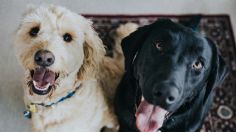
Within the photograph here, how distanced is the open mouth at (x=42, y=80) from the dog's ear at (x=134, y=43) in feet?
0.86

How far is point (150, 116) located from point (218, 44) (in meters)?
0.91

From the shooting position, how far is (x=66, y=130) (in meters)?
1.55

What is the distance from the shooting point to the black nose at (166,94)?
47.2 inches

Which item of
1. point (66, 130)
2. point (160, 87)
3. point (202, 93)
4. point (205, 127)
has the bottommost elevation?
point (205, 127)

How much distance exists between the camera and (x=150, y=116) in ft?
4.61

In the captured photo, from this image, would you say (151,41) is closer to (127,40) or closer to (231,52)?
(127,40)

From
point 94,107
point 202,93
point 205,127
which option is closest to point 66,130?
point 94,107

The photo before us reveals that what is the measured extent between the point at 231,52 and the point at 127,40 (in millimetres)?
875

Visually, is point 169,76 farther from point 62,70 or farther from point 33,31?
point 33,31

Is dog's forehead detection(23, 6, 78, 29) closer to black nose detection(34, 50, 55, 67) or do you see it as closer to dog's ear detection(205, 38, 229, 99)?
black nose detection(34, 50, 55, 67)

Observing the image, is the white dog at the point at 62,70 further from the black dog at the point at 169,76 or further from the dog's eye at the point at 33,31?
the black dog at the point at 169,76

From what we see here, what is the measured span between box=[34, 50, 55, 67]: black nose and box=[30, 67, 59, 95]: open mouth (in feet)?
0.21

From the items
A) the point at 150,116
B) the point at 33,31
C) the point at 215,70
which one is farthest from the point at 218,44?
the point at 33,31

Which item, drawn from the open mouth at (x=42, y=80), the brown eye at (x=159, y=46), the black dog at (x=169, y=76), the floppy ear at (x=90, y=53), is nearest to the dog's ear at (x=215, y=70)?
the black dog at (x=169, y=76)
